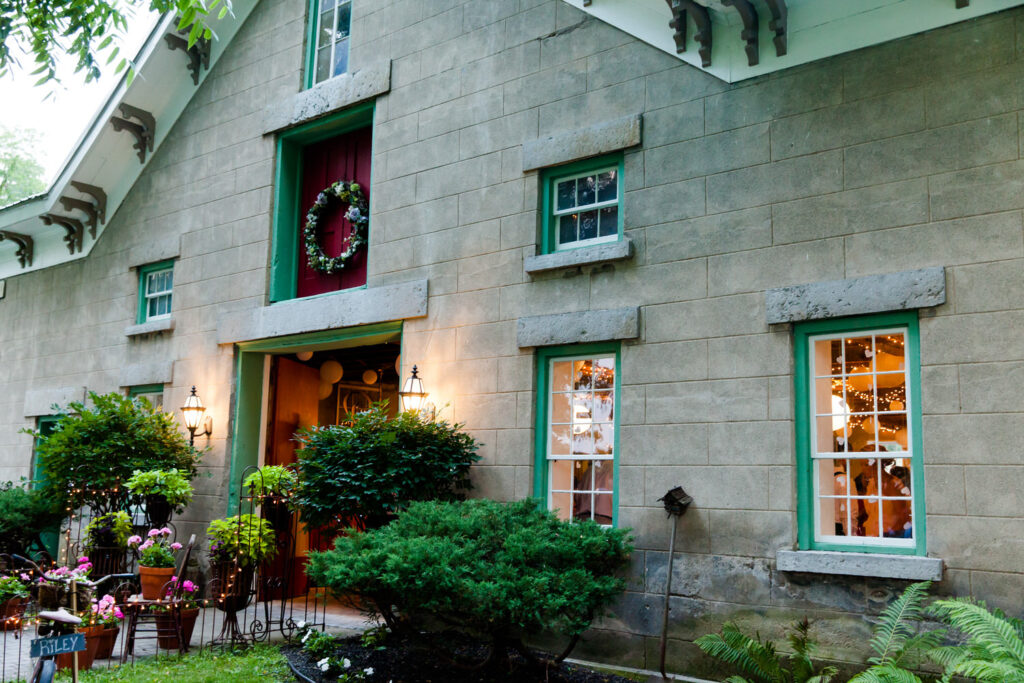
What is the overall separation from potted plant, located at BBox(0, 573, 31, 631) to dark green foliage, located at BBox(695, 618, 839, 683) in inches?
278

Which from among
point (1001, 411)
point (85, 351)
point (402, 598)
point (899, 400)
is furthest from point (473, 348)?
point (85, 351)

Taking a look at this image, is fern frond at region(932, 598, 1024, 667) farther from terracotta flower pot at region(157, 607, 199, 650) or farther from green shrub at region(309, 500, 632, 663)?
terracotta flower pot at region(157, 607, 199, 650)

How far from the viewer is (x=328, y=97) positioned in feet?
36.9

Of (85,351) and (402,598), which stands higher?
(85,351)

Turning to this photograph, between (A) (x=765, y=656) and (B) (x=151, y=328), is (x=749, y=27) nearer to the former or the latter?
(A) (x=765, y=656)

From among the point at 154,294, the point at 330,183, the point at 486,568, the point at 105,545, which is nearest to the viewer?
the point at 486,568

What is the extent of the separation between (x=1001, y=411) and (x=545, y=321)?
13.2ft

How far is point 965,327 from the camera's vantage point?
6.56 metres

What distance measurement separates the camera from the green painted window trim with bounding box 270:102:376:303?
11453 millimetres

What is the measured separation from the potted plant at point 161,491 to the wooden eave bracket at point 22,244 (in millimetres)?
6605

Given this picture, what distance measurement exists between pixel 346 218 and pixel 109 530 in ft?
15.7

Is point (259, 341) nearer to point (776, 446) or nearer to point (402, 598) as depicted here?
point (402, 598)

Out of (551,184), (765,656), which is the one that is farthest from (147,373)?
(765,656)

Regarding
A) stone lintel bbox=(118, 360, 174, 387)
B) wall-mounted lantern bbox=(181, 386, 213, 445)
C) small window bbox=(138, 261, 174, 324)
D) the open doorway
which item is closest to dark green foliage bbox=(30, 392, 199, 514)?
wall-mounted lantern bbox=(181, 386, 213, 445)
